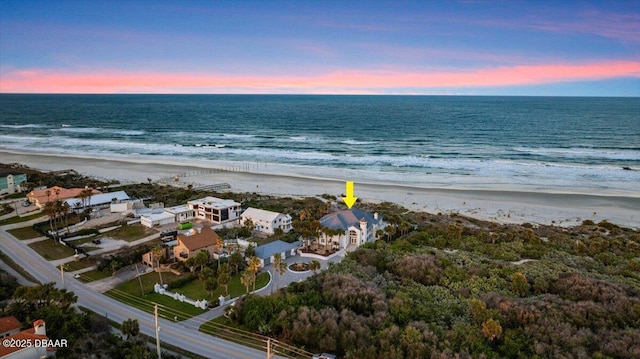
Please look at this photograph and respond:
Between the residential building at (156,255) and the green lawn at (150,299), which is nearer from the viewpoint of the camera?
the green lawn at (150,299)

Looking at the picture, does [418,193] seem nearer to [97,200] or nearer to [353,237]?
[353,237]

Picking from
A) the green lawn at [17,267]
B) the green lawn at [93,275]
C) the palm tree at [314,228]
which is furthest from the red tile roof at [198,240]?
the green lawn at [17,267]

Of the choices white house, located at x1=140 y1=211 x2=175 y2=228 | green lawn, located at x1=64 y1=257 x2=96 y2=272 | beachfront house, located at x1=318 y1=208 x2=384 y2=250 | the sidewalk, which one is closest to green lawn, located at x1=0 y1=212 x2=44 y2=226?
white house, located at x1=140 y1=211 x2=175 y2=228

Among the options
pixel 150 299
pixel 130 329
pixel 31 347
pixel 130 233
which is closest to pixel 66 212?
pixel 130 233

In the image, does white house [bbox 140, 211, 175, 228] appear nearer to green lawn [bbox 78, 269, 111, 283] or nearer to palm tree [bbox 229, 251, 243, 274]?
green lawn [bbox 78, 269, 111, 283]

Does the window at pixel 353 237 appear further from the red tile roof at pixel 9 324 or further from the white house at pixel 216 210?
the red tile roof at pixel 9 324

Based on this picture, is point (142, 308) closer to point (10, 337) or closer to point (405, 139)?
point (10, 337)
